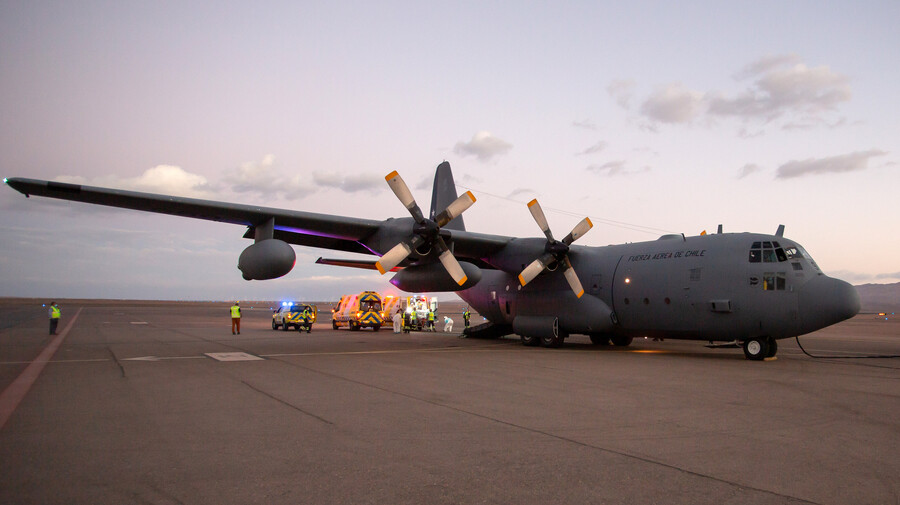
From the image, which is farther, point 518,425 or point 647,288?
point 647,288

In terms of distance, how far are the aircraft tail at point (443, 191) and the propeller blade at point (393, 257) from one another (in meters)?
8.37

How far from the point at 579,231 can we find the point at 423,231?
5.87 m

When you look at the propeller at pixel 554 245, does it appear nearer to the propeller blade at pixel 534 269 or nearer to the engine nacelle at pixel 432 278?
the propeller blade at pixel 534 269

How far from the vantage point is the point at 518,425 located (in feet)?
23.2

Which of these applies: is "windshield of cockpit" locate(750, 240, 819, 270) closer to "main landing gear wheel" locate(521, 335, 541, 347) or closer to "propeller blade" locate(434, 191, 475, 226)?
"propeller blade" locate(434, 191, 475, 226)

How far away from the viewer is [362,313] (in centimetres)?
3478

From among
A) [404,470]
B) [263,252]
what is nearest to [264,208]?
[263,252]

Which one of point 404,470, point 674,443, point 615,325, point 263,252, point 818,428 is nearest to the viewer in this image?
→ point 404,470

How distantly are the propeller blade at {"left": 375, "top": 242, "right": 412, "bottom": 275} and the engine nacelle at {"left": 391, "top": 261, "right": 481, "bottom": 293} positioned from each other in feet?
6.34

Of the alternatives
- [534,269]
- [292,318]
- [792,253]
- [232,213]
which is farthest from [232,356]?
[292,318]

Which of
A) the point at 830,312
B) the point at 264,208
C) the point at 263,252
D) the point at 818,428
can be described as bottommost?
the point at 818,428

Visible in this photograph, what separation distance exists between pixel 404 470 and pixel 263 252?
11638 millimetres

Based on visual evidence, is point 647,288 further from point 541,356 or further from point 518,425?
point 518,425

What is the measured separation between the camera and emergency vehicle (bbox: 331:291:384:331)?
34.7 metres
